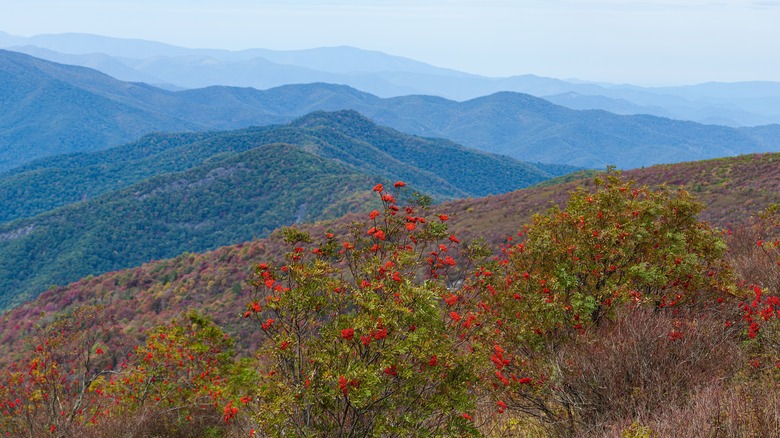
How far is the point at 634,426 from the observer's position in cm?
498

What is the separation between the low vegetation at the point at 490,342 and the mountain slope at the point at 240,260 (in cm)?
2176

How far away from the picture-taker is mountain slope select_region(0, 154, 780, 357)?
3656 cm

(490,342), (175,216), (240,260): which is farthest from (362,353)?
(175,216)

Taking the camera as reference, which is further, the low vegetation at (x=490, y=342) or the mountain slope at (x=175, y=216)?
the mountain slope at (x=175, y=216)

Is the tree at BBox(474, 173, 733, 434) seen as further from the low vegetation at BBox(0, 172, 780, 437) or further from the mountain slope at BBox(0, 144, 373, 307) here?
the mountain slope at BBox(0, 144, 373, 307)

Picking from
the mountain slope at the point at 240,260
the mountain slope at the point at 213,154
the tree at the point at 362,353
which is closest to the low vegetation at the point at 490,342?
the tree at the point at 362,353

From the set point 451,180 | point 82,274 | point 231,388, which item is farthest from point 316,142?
point 231,388

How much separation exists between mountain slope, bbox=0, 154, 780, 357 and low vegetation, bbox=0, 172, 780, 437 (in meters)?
21.8

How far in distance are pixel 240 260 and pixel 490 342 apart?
48507mm

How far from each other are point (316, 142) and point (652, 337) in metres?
156

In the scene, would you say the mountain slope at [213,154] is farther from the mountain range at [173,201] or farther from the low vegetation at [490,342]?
the low vegetation at [490,342]

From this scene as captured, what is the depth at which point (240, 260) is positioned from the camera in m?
52.6

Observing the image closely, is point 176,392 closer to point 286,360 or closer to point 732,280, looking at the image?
point 286,360

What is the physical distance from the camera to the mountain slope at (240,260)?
3656 cm
